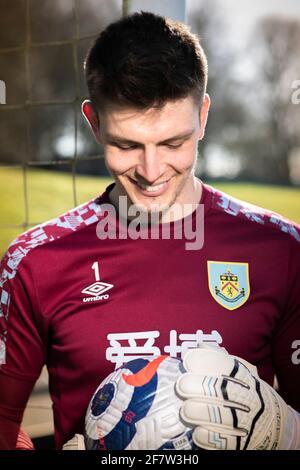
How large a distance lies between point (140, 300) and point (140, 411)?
42 cm

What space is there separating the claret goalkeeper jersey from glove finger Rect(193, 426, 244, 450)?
0.34m

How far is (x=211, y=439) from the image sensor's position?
1.71 metres

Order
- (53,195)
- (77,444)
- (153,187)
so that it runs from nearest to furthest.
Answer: (77,444)
(153,187)
(53,195)

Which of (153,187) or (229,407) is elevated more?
(153,187)

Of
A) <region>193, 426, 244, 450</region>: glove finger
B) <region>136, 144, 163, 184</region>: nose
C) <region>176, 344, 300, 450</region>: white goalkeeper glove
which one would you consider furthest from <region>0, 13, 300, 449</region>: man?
<region>193, 426, 244, 450</region>: glove finger

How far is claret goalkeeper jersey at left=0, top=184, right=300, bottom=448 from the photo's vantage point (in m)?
2.06

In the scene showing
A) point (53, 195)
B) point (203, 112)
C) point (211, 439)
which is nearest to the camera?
point (211, 439)

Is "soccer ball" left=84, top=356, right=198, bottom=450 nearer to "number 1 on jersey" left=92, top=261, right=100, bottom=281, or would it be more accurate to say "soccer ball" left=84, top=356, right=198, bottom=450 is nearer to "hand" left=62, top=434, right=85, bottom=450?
"hand" left=62, top=434, right=85, bottom=450

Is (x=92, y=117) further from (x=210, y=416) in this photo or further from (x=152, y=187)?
(x=210, y=416)

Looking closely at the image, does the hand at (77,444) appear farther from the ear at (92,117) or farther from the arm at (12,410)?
the ear at (92,117)

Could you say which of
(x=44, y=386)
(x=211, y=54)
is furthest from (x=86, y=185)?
(x=44, y=386)

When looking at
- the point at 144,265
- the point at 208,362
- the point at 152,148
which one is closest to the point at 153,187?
the point at 152,148

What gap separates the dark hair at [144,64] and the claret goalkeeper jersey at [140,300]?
409 millimetres

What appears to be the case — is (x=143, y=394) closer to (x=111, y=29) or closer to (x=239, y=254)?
(x=239, y=254)
